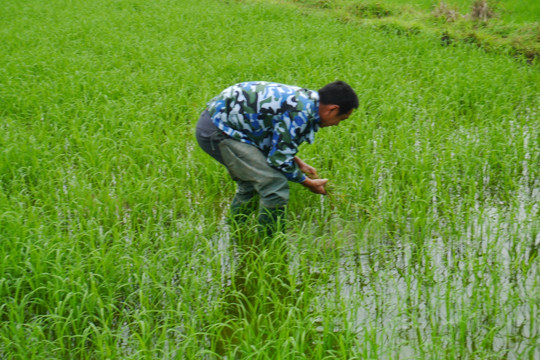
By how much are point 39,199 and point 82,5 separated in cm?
1051

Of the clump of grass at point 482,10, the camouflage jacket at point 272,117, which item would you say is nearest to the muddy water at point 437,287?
the camouflage jacket at point 272,117

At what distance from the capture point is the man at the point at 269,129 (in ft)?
10.8

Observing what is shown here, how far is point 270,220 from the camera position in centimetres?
369

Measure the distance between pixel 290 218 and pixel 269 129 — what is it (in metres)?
0.86

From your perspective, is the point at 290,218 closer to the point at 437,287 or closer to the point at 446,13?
the point at 437,287

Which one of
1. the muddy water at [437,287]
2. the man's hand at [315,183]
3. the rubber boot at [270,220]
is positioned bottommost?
the muddy water at [437,287]

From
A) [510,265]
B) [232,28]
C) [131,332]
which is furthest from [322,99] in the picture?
[232,28]

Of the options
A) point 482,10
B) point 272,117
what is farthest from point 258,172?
point 482,10

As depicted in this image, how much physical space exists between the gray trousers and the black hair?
605 mm

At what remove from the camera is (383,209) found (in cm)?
390

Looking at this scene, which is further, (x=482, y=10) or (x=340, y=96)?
(x=482, y=10)

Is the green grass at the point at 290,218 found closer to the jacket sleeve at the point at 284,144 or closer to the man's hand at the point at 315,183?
the man's hand at the point at 315,183

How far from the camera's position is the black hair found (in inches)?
125

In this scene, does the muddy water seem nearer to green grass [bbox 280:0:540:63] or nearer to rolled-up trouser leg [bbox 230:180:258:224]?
rolled-up trouser leg [bbox 230:180:258:224]
